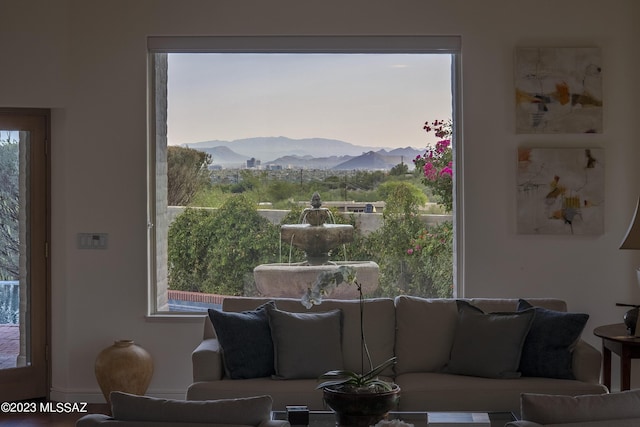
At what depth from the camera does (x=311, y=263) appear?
604 cm

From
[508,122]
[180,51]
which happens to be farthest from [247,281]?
[508,122]

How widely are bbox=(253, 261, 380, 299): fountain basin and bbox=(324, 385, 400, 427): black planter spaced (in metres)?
2.50

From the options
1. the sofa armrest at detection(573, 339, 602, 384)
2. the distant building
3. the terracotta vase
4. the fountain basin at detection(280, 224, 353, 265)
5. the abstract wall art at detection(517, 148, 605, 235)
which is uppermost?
Result: the distant building

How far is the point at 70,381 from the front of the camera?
5.91 metres

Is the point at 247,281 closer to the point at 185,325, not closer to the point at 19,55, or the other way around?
the point at 185,325

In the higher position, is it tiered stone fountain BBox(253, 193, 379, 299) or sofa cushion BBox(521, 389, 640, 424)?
tiered stone fountain BBox(253, 193, 379, 299)

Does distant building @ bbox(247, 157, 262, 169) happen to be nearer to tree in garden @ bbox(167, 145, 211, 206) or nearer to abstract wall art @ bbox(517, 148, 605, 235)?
tree in garden @ bbox(167, 145, 211, 206)

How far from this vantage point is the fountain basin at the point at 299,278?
19.7 ft

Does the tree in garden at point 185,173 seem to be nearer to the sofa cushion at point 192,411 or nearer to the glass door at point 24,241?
the glass door at point 24,241

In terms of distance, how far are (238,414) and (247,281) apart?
3.59 meters

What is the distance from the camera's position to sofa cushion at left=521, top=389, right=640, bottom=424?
8.36 feet

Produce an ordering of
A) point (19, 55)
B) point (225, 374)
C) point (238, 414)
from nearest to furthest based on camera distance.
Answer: point (238, 414) < point (225, 374) < point (19, 55)

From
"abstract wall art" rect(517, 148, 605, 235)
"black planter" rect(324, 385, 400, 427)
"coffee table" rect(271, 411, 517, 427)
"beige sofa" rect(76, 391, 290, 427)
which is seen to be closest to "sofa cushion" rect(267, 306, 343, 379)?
"coffee table" rect(271, 411, 517, 427)

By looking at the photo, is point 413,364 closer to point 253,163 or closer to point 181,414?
point 253,163
